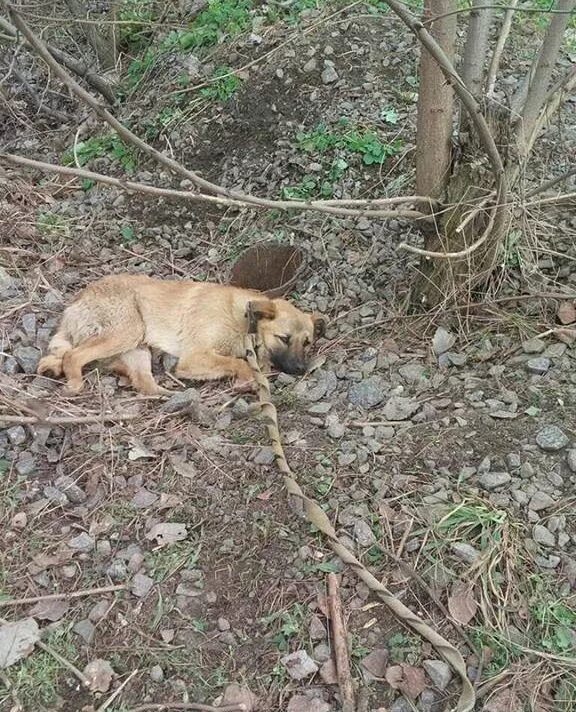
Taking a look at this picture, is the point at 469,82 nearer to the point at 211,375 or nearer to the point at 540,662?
the point at 211,375

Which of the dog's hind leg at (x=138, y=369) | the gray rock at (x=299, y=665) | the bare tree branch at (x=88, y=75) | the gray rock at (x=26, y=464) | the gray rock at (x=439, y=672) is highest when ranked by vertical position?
the bare tree branch at (x=88, y=75)

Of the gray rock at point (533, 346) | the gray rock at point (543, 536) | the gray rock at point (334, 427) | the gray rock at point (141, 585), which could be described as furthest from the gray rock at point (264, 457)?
the gray rock at point (533, 346)

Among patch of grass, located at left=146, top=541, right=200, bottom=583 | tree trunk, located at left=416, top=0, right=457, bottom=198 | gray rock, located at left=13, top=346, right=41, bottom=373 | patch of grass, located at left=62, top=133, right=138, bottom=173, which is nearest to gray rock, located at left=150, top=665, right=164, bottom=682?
patch of grass, located at left=146, top=541, right=200, bottom=583

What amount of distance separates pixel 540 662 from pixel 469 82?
3508 millimetres

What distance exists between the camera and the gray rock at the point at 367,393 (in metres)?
4.62

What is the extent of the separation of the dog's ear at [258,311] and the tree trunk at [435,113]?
4.70 feet

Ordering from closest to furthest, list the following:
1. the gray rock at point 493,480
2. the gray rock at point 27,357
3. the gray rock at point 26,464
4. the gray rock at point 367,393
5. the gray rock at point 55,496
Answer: the gray rock at point 493,480 → the gray rock at point 55,496 → the gray rock at point 26,464 → the gray rock at point 367,393 → the gray rock at point 27,357

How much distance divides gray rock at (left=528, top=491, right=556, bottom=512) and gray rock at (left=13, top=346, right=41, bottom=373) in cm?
349

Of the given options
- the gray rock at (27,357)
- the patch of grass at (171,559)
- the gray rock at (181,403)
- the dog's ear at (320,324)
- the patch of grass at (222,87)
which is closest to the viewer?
the patch of grass at (171,559)

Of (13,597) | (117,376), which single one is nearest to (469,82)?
(117,376)

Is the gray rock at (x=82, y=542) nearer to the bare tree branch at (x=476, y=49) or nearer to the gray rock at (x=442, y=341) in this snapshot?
the gray rock at (x=442, y=341)

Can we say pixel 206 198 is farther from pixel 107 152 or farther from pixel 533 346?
pixel 107 152

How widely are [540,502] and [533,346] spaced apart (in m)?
1.26

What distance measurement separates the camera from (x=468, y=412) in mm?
4305
